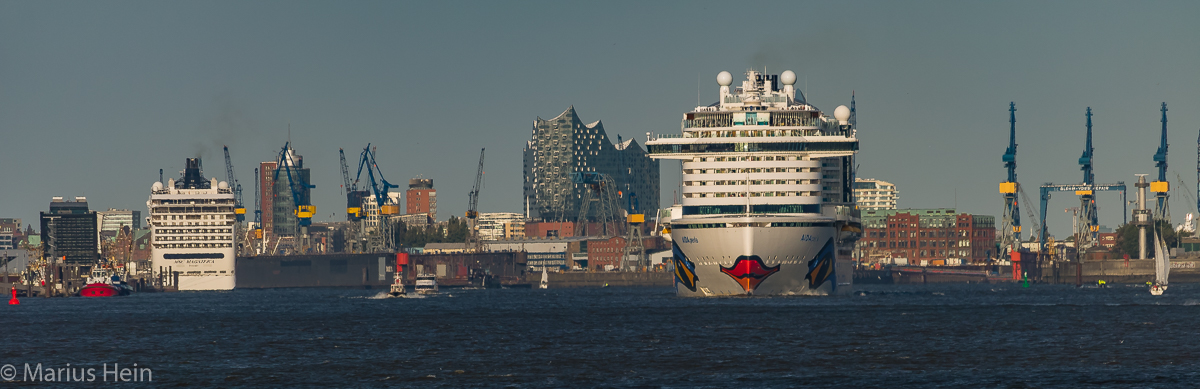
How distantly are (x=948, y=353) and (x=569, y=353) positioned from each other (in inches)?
719

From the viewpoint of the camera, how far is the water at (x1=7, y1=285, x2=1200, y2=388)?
6738cm

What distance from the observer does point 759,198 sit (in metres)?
129

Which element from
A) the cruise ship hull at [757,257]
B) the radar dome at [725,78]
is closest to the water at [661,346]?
the cruise ship hull at [757,257]

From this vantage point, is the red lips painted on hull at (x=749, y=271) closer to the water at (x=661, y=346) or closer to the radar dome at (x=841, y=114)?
the water at (x=661, y=346)

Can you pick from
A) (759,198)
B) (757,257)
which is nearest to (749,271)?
(757,257)

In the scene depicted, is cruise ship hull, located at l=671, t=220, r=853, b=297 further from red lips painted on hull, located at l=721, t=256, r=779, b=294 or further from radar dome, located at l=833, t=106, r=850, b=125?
radar dome, located at l=833, t=106, r=850, b=125

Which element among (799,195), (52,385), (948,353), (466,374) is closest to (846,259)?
(799,195)

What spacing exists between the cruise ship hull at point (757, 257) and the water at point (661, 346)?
1.64 m

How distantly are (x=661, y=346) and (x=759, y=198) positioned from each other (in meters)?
48.5

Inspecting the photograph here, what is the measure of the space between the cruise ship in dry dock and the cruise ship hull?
0.08 metres

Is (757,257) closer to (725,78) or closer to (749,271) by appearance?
(749,271)

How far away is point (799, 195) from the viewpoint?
13012 centimetres

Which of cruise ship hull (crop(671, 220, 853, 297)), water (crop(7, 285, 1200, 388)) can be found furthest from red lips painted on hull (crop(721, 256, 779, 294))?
water (crop(7, 285, 1200, 388))

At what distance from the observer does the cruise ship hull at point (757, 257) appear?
12500 cm
